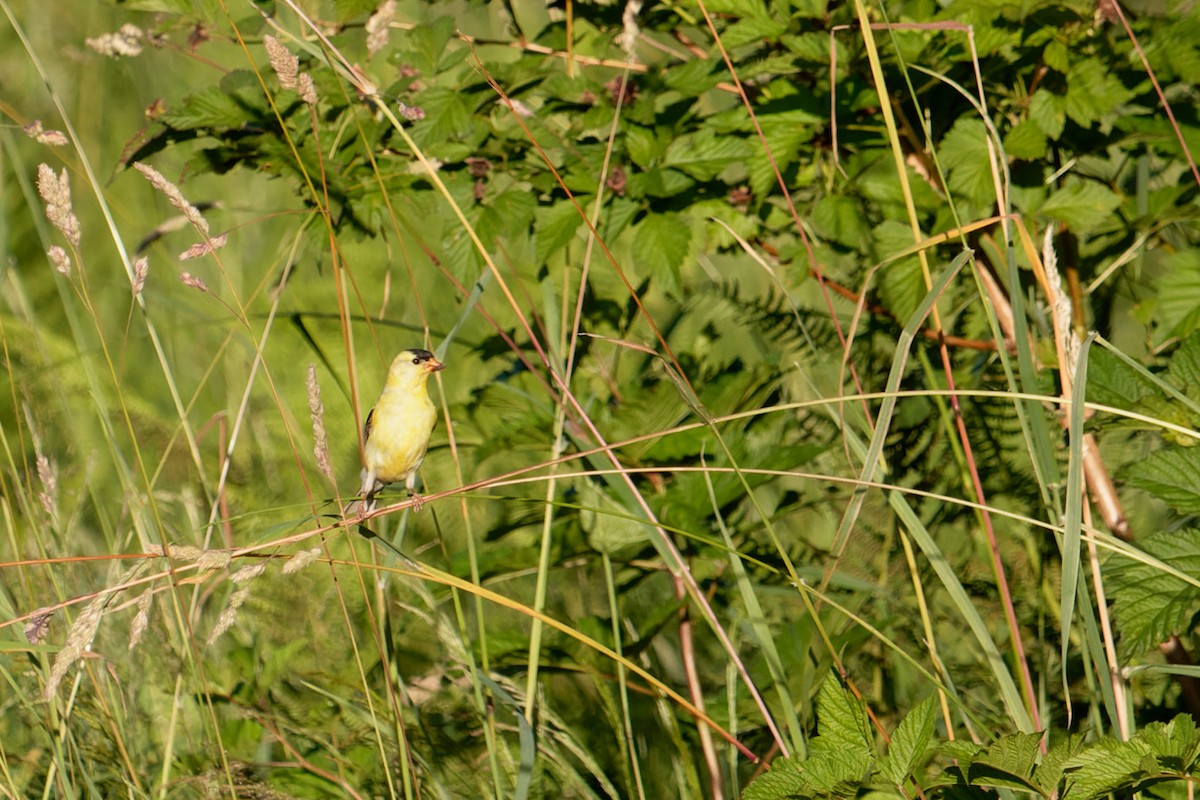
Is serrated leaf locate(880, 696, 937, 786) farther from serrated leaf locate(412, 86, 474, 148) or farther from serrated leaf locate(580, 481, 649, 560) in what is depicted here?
serrated leaf locate(412, 86, 474, 148)

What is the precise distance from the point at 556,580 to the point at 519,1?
A: 2426mm

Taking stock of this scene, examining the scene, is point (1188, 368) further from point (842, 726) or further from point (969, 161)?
point (842, 726)

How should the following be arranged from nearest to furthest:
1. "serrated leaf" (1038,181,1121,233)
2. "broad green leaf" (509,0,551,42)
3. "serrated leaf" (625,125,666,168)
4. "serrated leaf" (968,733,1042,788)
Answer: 1. "serrated leaf" (968,733,1042,788)
2. "serrated leaf" (1038,181,1121,233)
3. "serrated leaf" (625,125,666,168)
4. "broad green leaf" (509,0,551,42)

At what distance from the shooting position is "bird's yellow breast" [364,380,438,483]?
1.54 m

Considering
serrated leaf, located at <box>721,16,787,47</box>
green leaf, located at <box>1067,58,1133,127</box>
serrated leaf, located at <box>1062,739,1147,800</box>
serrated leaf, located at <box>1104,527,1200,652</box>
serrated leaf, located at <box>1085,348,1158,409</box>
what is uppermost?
serrated leaf, located at <box>721,16,787,47</box>

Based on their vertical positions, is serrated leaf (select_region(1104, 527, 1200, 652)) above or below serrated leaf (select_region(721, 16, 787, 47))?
below

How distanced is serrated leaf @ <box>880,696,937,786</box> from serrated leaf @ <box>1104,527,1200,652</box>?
34 cm

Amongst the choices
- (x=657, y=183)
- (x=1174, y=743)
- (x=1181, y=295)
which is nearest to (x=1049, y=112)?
(x=1181, y=295)

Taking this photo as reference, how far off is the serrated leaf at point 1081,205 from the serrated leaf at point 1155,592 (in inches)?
21.4

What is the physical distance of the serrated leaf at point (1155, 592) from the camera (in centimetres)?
123

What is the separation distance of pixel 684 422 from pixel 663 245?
0.35 metres

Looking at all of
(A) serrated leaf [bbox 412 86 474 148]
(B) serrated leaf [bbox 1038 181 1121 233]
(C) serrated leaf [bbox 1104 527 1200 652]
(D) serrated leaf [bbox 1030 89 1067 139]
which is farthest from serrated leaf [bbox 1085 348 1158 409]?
(A) serrated leaf [bbox 412 86 474 148]

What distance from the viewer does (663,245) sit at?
1.69m

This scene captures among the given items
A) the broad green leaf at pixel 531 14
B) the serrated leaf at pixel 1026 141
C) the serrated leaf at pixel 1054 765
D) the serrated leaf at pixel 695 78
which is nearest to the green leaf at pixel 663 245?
the serrated leaf at pixel 695 78
